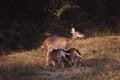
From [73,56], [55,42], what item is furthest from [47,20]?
[73,56]

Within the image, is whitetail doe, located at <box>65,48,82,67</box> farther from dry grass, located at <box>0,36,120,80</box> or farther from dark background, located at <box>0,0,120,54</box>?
dark background, located at <box>0,0,120,54</box>

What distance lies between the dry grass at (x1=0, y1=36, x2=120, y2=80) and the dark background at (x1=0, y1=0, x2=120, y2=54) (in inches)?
62.4

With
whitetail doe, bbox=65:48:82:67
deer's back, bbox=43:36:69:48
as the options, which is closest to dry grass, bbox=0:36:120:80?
whitetail doe, bbox=65:48:82:67

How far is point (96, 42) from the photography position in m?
16.8

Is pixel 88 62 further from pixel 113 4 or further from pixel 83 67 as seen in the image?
pixel 113 4

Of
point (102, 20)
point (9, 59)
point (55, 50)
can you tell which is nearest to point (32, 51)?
point (9, 59)

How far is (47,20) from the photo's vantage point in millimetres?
19328

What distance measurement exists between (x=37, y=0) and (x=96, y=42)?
3.45 metres

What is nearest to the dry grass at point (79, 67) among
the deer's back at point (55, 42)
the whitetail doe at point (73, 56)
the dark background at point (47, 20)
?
the whitetail doe at point (73, 56)

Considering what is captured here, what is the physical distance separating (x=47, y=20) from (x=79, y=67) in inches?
280

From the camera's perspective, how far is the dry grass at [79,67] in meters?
11.2

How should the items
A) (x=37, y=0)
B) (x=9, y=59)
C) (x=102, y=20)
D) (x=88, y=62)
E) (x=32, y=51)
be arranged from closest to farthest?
(x=88, y=62), (x=9, y=59), (x=32, y=51), (x=37, y=0), (x=102, y=20)

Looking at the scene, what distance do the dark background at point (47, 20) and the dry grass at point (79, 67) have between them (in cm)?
158

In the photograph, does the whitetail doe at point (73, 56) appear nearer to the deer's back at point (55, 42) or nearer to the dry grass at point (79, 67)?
the dry grass at point (79, 67)
